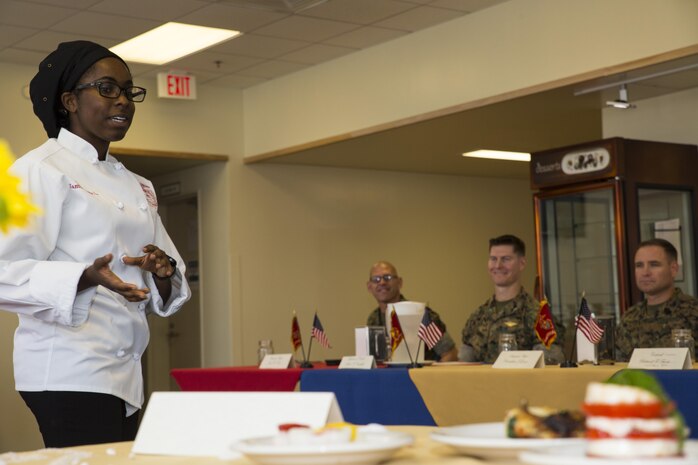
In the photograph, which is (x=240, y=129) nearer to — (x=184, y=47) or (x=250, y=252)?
(x=250, y=252)

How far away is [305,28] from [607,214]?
216 centimetres

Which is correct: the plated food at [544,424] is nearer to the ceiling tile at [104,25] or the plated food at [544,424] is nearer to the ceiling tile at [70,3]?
the ceiling tile at [70,3]

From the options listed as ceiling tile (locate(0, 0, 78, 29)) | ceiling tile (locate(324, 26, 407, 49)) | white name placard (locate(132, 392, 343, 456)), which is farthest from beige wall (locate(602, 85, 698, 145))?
white name placard (locate(132, 392, 343, 456))

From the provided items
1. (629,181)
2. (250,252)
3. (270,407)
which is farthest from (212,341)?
(270,407)

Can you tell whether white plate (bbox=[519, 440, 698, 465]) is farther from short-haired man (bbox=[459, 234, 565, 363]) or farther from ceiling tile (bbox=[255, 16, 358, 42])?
ceiling tile (bbox=[255, 16, 358, 42])

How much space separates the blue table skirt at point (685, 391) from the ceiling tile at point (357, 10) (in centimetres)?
348

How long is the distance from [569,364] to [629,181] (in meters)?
2.85

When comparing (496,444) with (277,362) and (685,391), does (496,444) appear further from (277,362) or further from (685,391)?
(277,362)

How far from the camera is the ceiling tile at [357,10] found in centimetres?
584

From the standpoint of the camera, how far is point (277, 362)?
4.86 m

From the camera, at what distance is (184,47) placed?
6625mm

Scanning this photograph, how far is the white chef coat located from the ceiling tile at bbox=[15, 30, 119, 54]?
4.57 m

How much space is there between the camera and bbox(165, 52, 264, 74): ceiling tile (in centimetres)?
691

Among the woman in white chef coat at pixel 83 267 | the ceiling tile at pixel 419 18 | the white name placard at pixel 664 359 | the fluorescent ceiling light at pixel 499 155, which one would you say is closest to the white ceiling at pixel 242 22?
the ceiling tile at pixel 419 18
